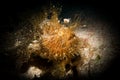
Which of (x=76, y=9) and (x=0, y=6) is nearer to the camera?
(x=76, y=9)

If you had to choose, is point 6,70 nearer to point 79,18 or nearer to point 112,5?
point 79,18

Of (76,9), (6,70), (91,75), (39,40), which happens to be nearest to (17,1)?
(76,9)

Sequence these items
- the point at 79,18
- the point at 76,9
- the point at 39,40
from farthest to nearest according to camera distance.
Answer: the point at 76,9 < the point at 79,18 < the point at 39,40

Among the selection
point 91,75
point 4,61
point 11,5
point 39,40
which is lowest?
point 91,75

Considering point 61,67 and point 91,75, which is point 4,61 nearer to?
point 61,67

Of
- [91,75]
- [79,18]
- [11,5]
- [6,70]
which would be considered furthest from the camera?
[11,5]

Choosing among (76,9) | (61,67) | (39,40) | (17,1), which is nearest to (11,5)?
(17,1)

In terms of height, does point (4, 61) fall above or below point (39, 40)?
below
